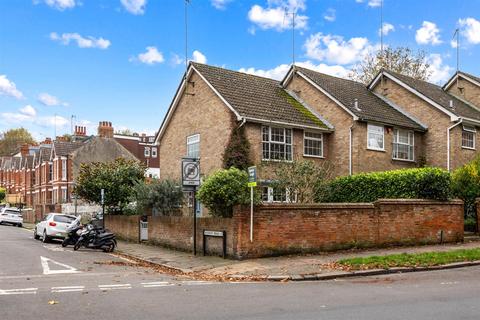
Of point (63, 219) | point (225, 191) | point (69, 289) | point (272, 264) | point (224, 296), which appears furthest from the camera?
point (63, 219)

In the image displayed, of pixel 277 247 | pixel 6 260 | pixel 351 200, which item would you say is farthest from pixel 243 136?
pixel 6 260

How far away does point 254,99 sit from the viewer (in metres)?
26.2

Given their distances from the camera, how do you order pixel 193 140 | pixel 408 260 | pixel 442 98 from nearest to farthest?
pixel 408 260 < pixel 193 140 < pixel 442 98

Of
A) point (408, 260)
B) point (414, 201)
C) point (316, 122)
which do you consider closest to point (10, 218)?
point (316, 122)

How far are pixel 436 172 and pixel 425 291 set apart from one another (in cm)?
1035

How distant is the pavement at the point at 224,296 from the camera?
26.1 feet

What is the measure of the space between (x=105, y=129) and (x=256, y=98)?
118 ft

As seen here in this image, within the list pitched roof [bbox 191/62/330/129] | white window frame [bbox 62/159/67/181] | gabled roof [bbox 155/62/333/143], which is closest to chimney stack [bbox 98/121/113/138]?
white window frame [bbox 62/159/67/181]

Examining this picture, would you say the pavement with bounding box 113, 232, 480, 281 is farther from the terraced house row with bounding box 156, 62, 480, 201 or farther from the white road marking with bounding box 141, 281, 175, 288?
the terraced house row with bounding box 156, 62, 480, 201

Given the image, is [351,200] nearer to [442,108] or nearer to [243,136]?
[243,136]

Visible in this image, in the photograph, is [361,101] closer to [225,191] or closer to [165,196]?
[165,196]

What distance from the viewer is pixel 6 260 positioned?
16344 mm

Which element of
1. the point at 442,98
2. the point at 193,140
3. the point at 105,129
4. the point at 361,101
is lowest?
the point at 193,140

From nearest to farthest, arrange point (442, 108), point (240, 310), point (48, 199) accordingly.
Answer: point (240, 310)
point (442, 108)
point (48, 199)
